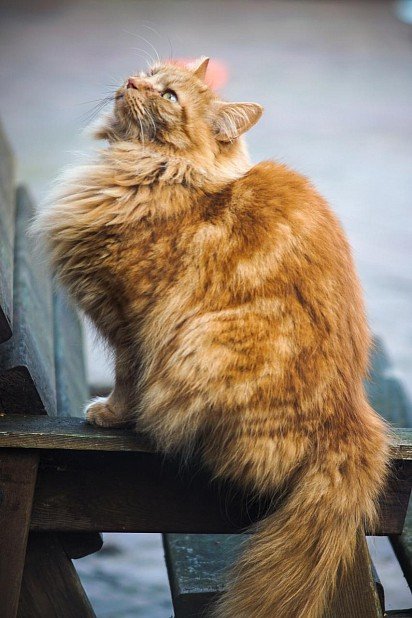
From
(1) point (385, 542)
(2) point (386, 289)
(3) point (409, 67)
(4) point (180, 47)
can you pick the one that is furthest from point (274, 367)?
(3) point (409, 67)

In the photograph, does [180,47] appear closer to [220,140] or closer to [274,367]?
[220,140]

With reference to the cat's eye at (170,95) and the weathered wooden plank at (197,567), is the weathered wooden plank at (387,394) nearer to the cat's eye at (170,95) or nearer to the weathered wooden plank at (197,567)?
the weathered wooden plank at (197,567)

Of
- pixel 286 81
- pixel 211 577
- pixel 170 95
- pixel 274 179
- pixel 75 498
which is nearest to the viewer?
pixel 75 498

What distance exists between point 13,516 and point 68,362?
113 cm

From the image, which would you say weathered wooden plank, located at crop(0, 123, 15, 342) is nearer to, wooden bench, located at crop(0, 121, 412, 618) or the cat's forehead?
wooden bench, located at crop(0, 121, 412, 618)

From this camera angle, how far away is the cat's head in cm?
196

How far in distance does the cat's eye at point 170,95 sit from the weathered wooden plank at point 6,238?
0.57 m

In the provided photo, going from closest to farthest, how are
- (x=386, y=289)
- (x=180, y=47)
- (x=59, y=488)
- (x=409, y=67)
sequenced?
(x=59, y=488) → (x=386, y=289) → (x=180, y=47) → (x=409, y=67)

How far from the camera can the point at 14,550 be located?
166 centimetres

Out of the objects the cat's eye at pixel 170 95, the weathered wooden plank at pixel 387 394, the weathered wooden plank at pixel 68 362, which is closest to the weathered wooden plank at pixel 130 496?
the weathered wooden plank at pixel 68 362

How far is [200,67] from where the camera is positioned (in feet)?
6.91

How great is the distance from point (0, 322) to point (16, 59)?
7010 millimetres

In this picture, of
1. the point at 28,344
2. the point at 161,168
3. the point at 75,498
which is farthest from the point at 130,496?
the point at 161,168

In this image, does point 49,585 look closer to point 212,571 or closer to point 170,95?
point 212,571
